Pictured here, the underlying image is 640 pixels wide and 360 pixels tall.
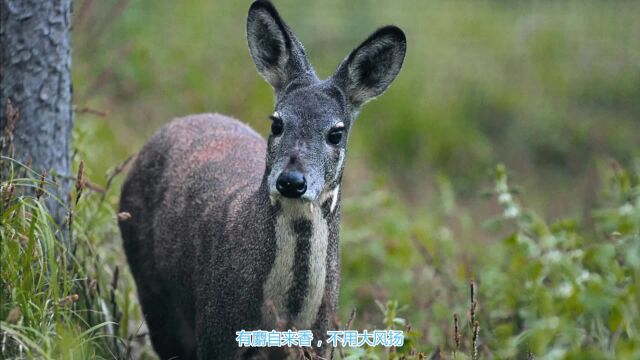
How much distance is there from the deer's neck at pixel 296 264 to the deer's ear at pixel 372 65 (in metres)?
0.77

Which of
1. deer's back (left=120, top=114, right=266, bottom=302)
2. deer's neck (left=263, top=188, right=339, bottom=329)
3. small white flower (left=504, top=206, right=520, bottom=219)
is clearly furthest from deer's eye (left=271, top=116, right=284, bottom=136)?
small white flower (left=504, top=206, right=520, bottom=219)

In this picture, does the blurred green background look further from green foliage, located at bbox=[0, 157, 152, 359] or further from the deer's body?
green foliage, located at bbox=[0, 157, 152, 359]

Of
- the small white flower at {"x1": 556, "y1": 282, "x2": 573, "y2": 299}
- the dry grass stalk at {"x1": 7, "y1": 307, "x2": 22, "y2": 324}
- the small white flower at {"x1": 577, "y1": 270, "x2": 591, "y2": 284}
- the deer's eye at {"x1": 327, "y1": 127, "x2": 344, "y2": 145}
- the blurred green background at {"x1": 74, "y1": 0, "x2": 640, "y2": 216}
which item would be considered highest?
the blurred green background at {"x1": 74, "y1": 0, "x2": 640, "y2": 216}

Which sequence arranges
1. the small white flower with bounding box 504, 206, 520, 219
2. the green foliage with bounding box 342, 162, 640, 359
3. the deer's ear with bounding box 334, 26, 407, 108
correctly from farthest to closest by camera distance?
the small white flower with bounding box 504, 206, 520, 219, the deer's ear with bounding box 334, 26, 407, 108, the green foliage with bounding box 342, 162, 640, 359

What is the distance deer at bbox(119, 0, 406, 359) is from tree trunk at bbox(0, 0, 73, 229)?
58cm

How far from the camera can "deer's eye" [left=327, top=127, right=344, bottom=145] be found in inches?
177

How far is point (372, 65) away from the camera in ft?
16.2

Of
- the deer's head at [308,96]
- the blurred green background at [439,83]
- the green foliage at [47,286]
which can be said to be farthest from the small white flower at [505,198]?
the blurred green background at [439,83]

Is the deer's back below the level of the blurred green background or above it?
below

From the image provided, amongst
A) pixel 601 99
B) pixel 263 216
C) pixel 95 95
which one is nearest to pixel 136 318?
pixel 263 216

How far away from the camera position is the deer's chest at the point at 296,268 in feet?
14.1

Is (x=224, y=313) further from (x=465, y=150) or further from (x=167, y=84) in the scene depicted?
(x=465, y=150)

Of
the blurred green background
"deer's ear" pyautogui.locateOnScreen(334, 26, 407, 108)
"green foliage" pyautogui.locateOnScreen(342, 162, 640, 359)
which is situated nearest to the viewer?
"green foliage" pyautogui.locateOnScreen(342, 162, 640, 359)

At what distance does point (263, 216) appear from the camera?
177 inches
